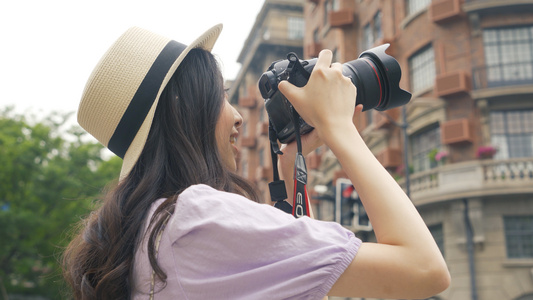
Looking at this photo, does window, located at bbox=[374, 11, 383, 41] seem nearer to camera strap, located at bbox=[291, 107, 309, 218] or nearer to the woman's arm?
camera strap, located at bbox=[291, 107, 309, 218]

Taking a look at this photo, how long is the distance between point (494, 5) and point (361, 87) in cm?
1979

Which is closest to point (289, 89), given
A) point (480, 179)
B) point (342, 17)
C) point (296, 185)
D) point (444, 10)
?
point (296, 185)

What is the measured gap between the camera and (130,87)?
172 cm

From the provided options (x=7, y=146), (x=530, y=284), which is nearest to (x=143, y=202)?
(x=530, y=284)

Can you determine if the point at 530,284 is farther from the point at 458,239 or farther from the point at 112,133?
the point at 112,133

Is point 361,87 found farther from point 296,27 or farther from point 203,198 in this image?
point 296,27

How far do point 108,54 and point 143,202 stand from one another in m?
0.51

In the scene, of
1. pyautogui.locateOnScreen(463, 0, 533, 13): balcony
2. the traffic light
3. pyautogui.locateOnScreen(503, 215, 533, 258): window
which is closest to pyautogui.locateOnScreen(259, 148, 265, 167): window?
the traffic light

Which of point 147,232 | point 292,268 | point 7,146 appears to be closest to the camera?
point 292,268

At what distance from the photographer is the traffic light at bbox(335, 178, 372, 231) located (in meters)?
17.1

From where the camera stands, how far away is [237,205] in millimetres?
1364

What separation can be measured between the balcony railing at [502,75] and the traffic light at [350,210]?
6.02 meters

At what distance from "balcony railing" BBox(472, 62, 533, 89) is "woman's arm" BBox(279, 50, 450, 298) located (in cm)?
1984

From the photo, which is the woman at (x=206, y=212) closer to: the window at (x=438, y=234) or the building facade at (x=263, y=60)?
the window at (x=438, y=234)
